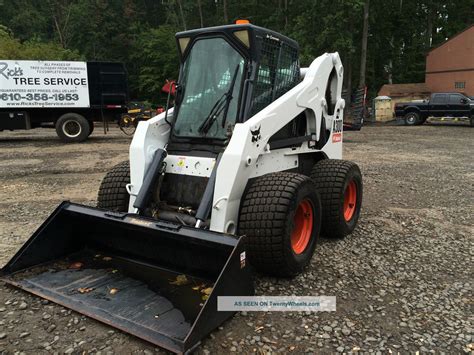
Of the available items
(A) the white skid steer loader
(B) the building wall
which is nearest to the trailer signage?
(A) the white skid steer loader

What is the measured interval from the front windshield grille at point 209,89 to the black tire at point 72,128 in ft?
36.2

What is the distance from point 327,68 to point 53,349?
410 centimetres

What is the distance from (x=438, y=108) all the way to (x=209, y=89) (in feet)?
68.6

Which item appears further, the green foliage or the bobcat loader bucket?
the green foliage

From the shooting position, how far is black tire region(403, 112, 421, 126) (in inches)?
888

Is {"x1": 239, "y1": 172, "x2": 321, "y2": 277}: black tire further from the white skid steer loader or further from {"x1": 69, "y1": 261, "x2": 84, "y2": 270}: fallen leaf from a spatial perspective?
{"x1": 69, "y1": 261, "x2": 84, "y2": 270}: fallen leaf

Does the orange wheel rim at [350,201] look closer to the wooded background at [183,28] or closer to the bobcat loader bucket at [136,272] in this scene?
the bobcat loader bucket at [136,272]

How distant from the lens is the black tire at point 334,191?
15.1 ft

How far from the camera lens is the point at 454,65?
3000 centimetres

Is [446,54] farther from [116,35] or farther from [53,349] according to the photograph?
[53,349]

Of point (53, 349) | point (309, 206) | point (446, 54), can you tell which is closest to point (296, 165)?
point (309, 206)

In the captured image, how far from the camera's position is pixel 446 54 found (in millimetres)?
30469

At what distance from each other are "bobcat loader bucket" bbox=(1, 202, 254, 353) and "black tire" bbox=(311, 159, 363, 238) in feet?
5.84

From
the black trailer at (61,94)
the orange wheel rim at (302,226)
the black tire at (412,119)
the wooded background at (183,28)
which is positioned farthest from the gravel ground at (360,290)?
the wooded background at (183,28)
